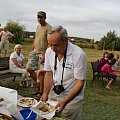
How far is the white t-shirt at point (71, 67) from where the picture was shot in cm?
321

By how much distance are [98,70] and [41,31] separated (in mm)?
4358

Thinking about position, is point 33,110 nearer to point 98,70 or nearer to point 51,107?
point 51,107

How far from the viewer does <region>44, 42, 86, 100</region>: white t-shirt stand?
321 centimetres

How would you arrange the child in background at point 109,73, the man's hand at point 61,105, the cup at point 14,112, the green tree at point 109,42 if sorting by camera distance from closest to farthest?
the cup at point 14,112 → the man's hand at point 61,105 → the child in background at point 109,73 → the green tree at point 109,42

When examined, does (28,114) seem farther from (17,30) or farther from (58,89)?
(17,30)

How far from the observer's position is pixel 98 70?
11102 mm

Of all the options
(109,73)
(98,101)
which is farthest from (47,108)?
(109,73)

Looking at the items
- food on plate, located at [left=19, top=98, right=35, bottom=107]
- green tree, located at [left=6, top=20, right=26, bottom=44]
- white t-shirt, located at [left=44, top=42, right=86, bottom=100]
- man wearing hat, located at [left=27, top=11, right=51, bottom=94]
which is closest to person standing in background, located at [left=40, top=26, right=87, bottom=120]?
white t-shirt, located at [left=44, top=42, right=86, bottom=100]

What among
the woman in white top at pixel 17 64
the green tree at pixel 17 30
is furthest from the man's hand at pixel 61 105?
the green tree at pixel 17 30

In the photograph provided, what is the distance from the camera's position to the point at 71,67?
3.25 m

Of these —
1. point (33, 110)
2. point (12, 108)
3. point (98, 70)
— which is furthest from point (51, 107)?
point (98, 70)

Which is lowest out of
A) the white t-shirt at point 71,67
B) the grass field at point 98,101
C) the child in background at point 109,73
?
the grass field at point 98,101

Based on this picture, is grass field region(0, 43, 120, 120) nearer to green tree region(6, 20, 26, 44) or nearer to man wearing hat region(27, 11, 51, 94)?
man wearing hat region(27, 11, 51, 94)

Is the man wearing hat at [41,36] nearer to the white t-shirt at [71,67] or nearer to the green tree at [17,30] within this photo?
the white t-shirt at [71,67]
